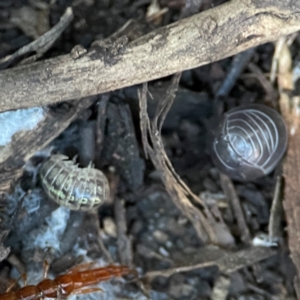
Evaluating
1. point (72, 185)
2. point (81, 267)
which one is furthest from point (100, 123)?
point (81, 267)

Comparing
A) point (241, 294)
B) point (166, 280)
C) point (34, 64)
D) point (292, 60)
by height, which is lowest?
point (241, 294)

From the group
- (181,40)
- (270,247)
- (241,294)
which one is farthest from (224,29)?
(241,294)

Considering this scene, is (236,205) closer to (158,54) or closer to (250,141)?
(250,141)

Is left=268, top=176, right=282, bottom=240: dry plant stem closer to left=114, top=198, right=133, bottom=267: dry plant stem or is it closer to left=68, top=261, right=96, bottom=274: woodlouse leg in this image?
left=114, top=198, right=133, bottom=267: dry plant stem

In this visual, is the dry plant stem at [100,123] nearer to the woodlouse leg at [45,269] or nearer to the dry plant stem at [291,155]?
the woodlouse leg at [45,269]

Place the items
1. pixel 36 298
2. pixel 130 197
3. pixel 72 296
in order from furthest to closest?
pixel 130 197 → pixel 72 296 → pixel 36 298

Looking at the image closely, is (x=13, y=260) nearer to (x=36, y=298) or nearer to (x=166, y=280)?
→ (x=36, y=298)
